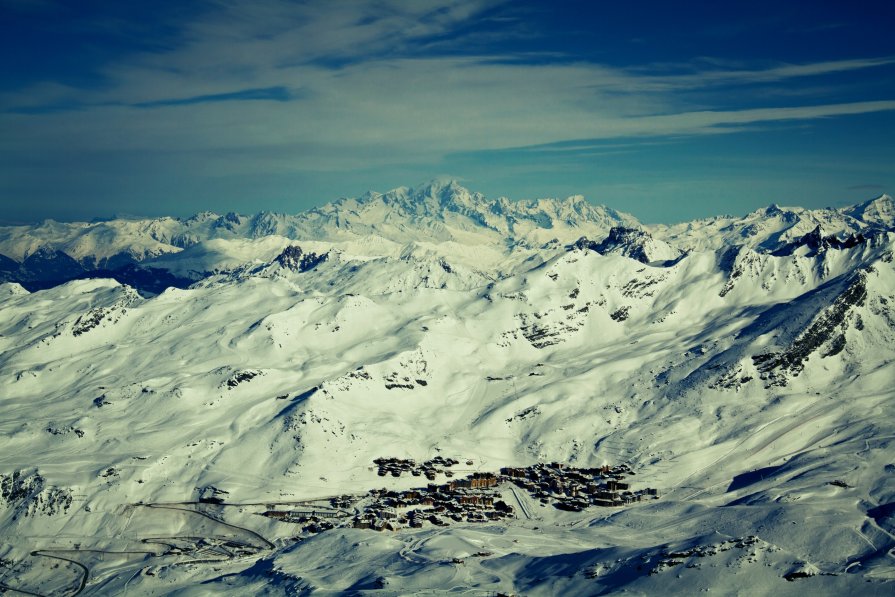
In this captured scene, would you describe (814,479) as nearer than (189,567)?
No

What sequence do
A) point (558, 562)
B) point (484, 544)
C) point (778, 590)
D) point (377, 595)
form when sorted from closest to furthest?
point (778, 590), point (377, 595), point (558, 562), point (484, 544)

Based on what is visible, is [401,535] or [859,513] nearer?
[859,513]

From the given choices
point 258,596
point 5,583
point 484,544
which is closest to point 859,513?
point 484,544

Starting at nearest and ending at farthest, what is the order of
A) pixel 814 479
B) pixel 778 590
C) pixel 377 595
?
pixel 778 590
pixel 377 595
pixel 814 479

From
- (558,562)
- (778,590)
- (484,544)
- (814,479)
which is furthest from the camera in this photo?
(814,479)

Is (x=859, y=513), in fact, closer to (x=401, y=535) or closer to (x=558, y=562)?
(x=558, y=562)

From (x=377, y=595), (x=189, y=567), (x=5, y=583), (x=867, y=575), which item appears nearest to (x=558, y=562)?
(x=377, y=595)

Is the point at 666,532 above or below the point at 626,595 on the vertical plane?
below

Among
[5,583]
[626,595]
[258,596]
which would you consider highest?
[626,595]

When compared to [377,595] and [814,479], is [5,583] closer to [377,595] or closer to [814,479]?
[377,595]
